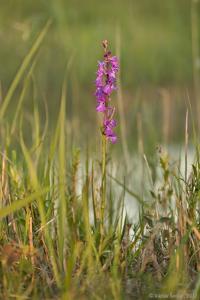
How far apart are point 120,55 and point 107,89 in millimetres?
5904

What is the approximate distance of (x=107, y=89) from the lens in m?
2.19

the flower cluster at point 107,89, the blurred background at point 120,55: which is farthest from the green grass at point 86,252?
the blurred background at point 120,55

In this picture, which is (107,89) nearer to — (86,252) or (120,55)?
(86,252)

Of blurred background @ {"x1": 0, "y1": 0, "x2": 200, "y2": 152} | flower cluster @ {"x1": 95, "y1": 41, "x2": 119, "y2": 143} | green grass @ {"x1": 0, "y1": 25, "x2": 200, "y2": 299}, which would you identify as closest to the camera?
green grass @ {"x1": 0, "y1": 25, "x2": 200, "y2": 299}

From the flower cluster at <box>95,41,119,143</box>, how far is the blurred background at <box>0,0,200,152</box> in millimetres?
2180

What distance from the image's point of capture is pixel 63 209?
83.5 inches

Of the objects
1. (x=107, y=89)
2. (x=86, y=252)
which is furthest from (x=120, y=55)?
(x=86, y=252)

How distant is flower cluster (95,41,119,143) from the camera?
221 cm

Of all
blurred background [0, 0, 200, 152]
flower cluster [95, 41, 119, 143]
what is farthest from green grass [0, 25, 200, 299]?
blurred background [0, 0, 200, 152]

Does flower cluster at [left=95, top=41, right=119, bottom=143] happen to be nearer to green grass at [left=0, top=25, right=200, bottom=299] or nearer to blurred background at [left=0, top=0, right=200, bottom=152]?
green grass at [left=0, top=25, right=200, bottom=299]

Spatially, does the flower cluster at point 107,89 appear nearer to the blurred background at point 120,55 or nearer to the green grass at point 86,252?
the green grass at point 86,252

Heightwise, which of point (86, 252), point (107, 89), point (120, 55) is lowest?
point (86, 252)

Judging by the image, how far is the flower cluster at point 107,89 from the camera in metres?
2.21

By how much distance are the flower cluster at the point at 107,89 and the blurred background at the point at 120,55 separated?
2.18 metres
